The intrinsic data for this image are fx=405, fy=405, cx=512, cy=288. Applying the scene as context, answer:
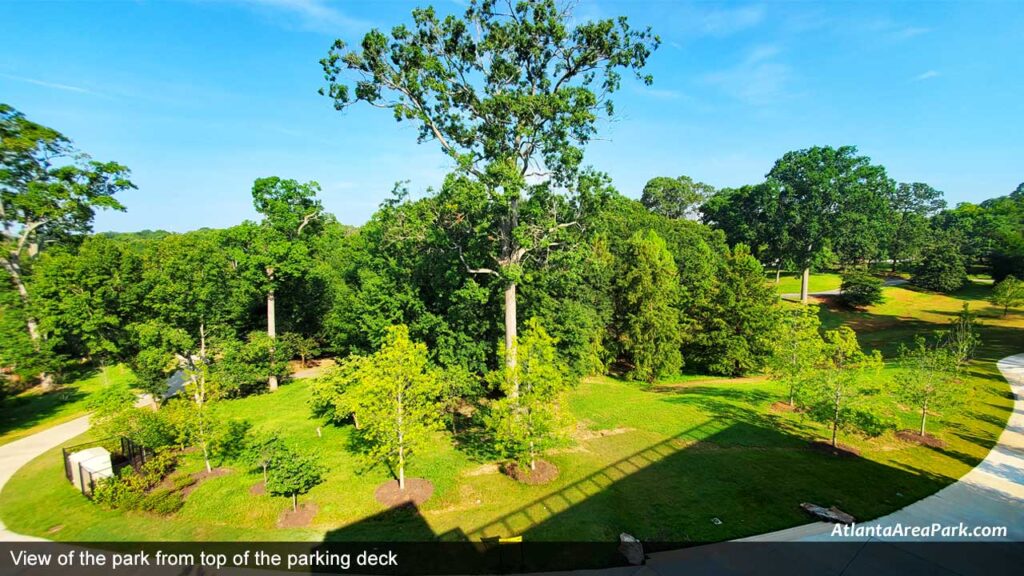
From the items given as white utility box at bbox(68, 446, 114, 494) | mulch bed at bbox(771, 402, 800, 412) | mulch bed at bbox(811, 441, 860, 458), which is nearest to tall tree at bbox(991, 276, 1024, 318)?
mulch bed at bbox(771, 402, 800, 412)

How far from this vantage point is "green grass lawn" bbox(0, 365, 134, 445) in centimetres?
1950

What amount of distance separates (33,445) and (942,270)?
79.0 metres

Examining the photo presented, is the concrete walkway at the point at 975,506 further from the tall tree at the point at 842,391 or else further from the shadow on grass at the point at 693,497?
the tall tree at the point at 842,391

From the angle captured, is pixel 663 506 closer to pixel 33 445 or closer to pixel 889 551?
pixel 889 551

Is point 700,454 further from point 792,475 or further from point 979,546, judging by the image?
point 979,546

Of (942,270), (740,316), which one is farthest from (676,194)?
(740,316)

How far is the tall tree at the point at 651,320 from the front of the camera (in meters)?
25.2

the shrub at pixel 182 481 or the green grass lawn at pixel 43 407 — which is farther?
the green grass lawn at pixel 43 407

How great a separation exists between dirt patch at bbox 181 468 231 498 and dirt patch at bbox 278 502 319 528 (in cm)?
391

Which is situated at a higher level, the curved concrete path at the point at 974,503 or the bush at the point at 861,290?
the bush at the point at 861,290

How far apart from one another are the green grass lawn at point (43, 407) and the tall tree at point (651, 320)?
1085 inches

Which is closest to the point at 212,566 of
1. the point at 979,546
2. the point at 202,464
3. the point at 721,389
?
the point at 202,464

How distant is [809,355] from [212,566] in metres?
19.1

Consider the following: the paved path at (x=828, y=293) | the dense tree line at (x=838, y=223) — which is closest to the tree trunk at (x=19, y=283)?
the dense tree line at (x=838, y=223)
